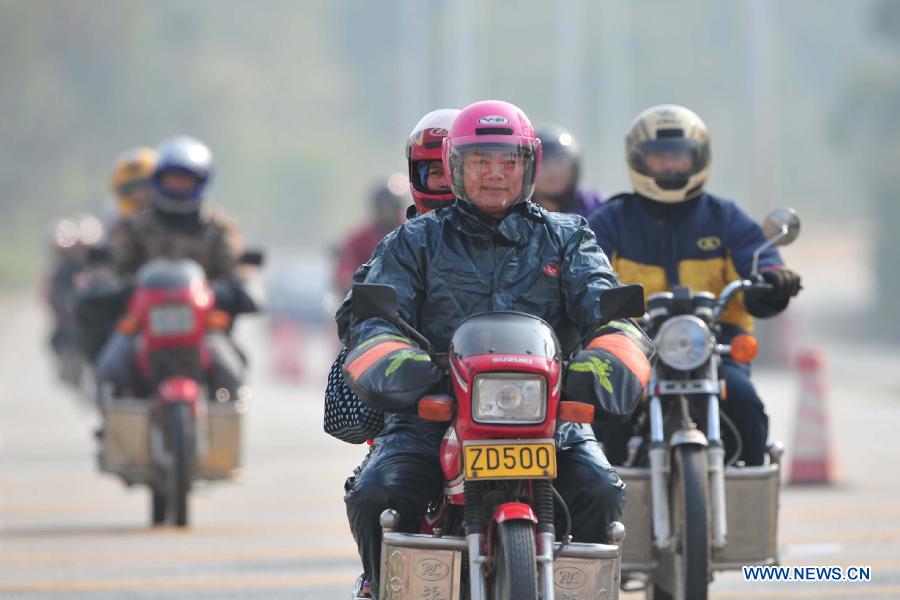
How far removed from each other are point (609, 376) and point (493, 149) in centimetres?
86

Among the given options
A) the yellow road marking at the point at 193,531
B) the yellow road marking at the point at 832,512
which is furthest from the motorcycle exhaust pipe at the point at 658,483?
the yellow road marking at the point at 832,512

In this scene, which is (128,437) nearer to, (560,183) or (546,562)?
(560,183)

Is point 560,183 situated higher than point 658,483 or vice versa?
point 560,183

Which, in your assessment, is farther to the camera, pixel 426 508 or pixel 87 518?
pixel 87 518

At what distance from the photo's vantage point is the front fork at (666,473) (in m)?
8.41

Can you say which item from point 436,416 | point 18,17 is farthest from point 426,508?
point 18,17

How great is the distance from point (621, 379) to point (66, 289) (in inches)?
611

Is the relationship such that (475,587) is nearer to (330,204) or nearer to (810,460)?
(810,460)

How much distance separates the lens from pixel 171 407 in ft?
42.8

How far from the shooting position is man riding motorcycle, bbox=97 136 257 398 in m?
14.0

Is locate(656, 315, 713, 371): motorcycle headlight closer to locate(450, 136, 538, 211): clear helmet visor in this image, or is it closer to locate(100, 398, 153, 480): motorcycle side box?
locate(450, 136, 538, 211): clear helmet visor

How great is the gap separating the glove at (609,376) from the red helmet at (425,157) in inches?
58.4

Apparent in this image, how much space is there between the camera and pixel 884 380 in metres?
34.2

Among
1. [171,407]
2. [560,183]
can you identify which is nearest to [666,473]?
[560,183]
